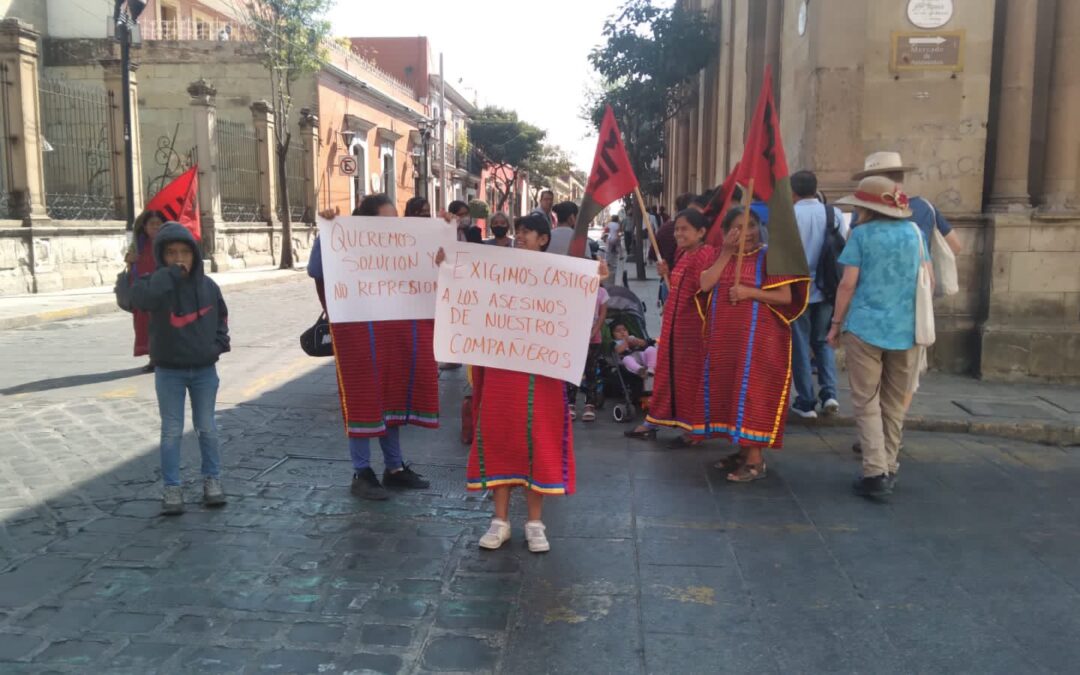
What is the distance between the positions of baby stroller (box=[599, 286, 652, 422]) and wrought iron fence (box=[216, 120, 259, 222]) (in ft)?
56.7

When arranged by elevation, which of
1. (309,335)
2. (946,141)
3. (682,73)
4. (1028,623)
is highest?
(682,73)

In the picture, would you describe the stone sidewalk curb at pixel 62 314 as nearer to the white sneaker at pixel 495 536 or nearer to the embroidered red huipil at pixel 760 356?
the white sneaker at pixel 495 536

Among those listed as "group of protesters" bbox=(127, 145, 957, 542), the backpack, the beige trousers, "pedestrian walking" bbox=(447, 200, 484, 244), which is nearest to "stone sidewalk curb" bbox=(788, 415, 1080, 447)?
the backpack

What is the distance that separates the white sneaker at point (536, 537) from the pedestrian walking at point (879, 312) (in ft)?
6.97

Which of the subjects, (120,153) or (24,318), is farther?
(120,153)

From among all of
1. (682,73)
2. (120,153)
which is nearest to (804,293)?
(682,73)

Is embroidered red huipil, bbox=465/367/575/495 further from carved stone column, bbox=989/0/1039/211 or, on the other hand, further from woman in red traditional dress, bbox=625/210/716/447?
carved stone column, bbox=989/0/1039/211

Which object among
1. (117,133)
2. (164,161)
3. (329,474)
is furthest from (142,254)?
(164,161)

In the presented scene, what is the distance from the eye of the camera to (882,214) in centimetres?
511

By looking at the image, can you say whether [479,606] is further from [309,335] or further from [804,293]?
[804,293]

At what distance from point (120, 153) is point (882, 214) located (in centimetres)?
1717

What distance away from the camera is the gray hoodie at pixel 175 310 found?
14.7 feet

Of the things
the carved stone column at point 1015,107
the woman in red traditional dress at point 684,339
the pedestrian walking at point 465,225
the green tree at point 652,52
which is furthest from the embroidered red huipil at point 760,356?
the green tree at point 652,52

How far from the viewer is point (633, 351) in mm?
7199
